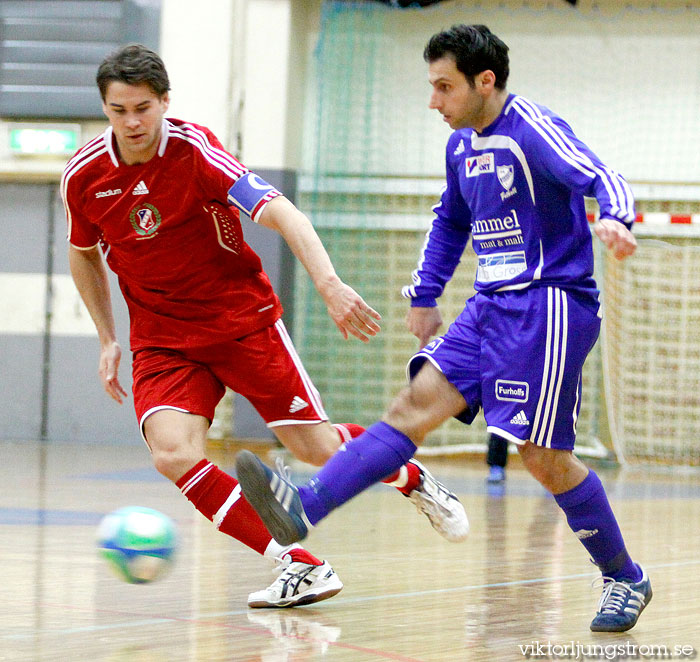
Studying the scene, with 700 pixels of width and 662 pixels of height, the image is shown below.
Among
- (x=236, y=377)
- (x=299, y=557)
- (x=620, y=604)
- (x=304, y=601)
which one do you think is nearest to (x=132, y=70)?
(x=236, y=377)

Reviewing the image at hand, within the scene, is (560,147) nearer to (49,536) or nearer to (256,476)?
(256,476)

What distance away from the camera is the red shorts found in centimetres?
365

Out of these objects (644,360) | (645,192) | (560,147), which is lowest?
(644,360)

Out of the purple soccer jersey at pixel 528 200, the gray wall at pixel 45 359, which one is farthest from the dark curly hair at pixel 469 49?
the gray wall at pixel 45 359

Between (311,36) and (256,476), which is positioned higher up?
(311,36)

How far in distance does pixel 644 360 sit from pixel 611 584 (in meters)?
7.58

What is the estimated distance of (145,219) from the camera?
143 inches

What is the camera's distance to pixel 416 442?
123 inches

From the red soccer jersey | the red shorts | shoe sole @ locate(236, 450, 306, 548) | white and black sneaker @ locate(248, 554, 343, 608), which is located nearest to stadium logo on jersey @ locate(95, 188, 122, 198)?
the red soccer jersey

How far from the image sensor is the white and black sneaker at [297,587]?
3.47 metres

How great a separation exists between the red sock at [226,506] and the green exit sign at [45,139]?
8337mm

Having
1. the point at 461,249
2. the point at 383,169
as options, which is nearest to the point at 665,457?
the point at 383,169

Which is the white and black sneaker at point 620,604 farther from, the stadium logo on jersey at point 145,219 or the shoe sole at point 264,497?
the stadium logo on jersey at point 145,219

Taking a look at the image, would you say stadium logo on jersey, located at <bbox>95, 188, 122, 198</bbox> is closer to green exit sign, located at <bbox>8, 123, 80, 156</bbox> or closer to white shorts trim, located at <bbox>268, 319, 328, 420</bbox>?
white shorts trim, located at <bbox>268, 319, 328, 420</bbox>
